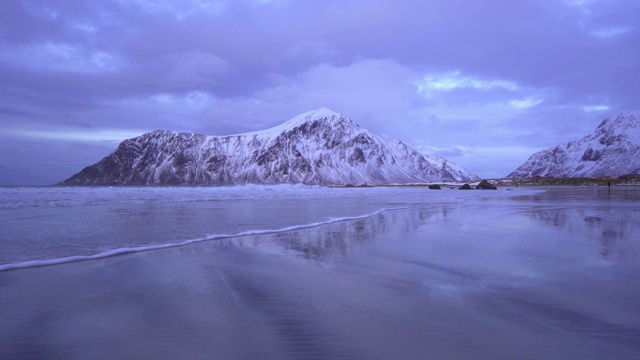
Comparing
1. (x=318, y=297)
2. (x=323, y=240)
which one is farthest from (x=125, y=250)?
(x=318, y=297)

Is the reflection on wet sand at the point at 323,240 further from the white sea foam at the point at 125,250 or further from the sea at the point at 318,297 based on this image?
the white sea foam at the point at 125,250

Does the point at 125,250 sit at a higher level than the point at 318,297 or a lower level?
higher

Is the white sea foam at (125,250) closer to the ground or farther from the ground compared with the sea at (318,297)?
farther from the ground

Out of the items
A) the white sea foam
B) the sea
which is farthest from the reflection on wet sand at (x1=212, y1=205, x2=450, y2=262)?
the white sea foam

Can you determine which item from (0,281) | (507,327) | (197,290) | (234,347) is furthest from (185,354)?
(0,281)

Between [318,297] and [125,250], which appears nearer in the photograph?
[318,297]

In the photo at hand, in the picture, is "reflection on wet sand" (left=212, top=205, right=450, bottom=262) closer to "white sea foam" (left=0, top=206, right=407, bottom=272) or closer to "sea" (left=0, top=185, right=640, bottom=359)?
"sea" (left=0, top=185, right=640, bottom=359)

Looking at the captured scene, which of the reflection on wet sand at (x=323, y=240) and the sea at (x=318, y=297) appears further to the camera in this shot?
the reflection on wet sand at (x=323, y=240)

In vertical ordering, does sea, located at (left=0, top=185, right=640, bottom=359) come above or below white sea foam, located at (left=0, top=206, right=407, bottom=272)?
below

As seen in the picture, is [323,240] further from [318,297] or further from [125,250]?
[318,297]

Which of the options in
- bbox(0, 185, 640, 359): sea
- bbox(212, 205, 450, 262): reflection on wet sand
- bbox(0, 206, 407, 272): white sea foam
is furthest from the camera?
bbox(212, 205, 450, 262): reflection on wet sand

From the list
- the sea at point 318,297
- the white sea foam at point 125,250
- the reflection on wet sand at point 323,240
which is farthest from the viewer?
the reflection on wet sand at point 323,240

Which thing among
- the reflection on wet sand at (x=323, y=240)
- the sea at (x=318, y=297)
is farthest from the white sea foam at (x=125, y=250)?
the reflection on wet sand at (x=323, y=240)

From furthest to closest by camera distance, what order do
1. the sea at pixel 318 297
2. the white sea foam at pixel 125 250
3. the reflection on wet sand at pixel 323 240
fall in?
the reflection on wet sand at pixel 323 240
the white sea foam at pixel 125 250
the sea at pixel 318 297
